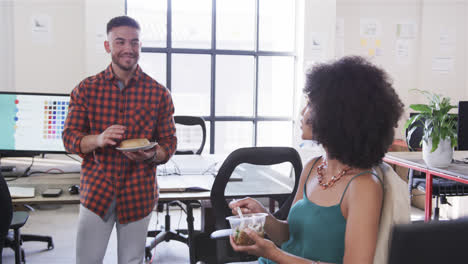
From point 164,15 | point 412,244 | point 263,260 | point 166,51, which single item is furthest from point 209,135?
point 412,244

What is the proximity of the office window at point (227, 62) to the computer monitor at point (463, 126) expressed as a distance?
7.48 ft

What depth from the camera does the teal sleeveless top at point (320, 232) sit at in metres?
1.19

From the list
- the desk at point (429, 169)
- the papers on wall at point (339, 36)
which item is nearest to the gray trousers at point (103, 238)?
the desk at point (429, 169)

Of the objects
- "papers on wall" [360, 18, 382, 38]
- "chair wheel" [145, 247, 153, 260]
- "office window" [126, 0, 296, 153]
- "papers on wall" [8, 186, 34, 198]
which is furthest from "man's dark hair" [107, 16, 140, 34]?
"papers on wall" [360, 18, 382, 38]

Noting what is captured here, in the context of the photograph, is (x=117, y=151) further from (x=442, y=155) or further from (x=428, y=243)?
(x=442, y=155)

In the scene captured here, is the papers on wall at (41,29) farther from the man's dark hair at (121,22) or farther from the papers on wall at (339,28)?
the papers on wall at (339,28)

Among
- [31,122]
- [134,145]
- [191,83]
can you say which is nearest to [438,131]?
[134,145]

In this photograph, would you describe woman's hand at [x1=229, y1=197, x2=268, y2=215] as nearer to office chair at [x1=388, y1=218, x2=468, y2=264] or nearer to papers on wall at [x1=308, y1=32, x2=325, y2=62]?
office chair at [x1=388, y1=218, x2=468, y2=264]

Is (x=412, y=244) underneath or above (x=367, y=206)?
above

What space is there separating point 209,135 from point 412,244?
455cm

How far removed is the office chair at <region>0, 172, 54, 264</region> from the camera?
1.90 meters

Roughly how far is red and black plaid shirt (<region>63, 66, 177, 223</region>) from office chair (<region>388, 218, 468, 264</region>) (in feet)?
5.04

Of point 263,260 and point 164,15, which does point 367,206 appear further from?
point 164,15

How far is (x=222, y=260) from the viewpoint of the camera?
2025 millimetres
